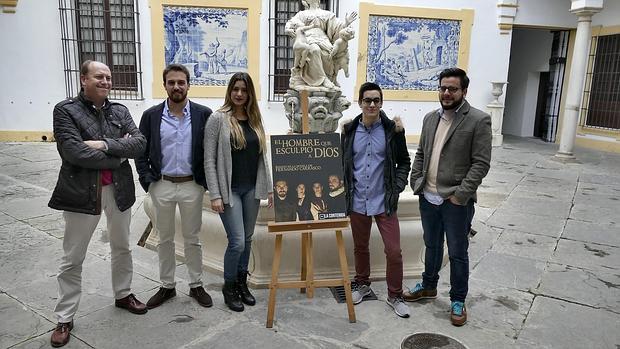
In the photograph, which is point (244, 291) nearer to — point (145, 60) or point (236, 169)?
point (236, 169)

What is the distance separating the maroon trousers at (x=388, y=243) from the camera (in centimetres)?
340

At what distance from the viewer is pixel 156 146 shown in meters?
3.15

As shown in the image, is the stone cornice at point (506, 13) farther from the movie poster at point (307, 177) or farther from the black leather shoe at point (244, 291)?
the black leather shoe at point (244, 291)

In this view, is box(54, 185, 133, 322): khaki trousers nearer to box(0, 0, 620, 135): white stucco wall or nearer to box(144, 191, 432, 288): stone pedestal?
box(144, 191, 432, 288): stone pedestal

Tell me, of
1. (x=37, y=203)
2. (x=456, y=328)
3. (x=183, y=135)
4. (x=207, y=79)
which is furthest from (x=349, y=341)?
(x=207, y=79)

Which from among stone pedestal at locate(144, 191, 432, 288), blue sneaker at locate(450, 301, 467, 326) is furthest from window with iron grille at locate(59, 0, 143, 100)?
blue sneaker at locate(450, 301, 467, 326)

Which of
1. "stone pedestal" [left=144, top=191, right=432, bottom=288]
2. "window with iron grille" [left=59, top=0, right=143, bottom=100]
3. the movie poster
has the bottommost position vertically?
"stone pedestal" [left=144, top=191, right=432, bottom=288]

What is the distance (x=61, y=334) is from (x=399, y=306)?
2.23 metres

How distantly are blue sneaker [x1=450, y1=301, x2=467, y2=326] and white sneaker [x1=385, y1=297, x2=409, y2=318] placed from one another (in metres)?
0.31

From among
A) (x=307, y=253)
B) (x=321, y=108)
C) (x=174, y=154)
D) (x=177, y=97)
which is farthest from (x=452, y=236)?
(x=321, y=108)

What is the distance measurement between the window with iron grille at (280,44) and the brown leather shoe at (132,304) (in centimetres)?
834

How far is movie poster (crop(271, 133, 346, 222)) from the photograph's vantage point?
3158 millimetres

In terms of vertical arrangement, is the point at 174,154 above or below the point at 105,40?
below

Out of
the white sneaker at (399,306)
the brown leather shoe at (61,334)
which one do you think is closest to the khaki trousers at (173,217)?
the brown leather shoe at (61,334)
